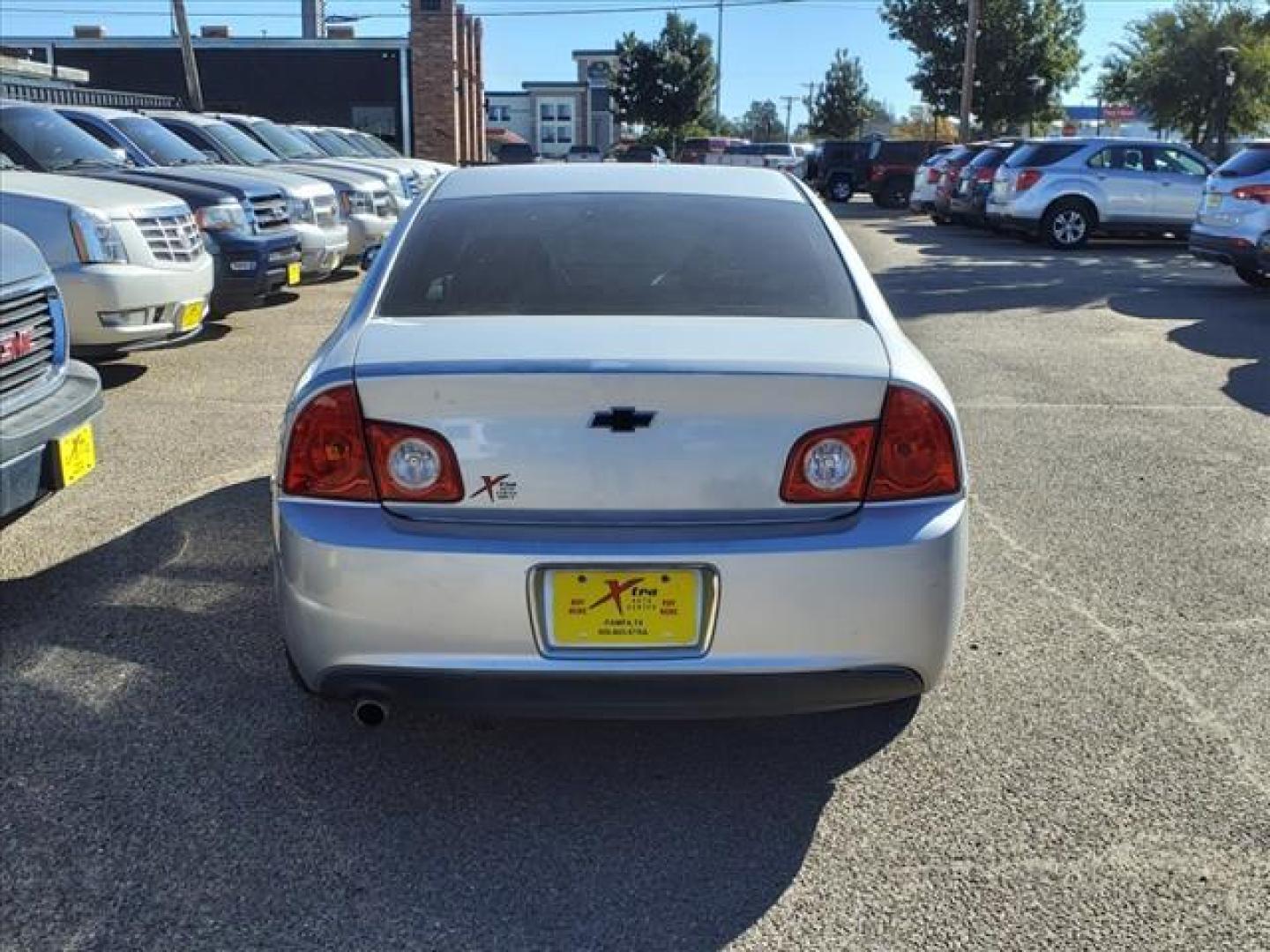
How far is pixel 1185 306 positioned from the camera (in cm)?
1225

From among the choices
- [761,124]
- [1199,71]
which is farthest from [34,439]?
[761,124]

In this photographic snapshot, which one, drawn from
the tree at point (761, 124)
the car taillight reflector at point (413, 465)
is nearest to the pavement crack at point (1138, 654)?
the car taillight reflector at point (413, 465)

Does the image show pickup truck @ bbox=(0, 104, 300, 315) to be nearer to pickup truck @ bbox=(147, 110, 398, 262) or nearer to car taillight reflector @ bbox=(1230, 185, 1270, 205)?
pickup truck @ bbox=(147, 110, 398, 262)

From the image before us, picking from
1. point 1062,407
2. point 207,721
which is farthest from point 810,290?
point 1062,407

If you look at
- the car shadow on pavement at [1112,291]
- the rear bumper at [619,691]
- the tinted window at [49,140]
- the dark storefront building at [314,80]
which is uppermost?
the dark storefront building at [314,80]

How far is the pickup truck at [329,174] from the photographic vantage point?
13070mm

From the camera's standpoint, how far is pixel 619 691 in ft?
9.06

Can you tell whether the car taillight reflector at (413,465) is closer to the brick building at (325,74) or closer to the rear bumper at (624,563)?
the rear bumper at (624,563)

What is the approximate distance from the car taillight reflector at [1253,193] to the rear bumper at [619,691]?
10905 mm

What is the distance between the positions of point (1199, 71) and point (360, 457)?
43246 mm

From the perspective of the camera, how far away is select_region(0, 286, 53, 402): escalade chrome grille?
155 inches

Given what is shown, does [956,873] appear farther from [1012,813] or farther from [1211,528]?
[1211,528]

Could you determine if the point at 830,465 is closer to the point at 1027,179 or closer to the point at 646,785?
the point at 646,785

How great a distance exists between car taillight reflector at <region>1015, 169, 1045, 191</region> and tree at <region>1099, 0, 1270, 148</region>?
919 inches
